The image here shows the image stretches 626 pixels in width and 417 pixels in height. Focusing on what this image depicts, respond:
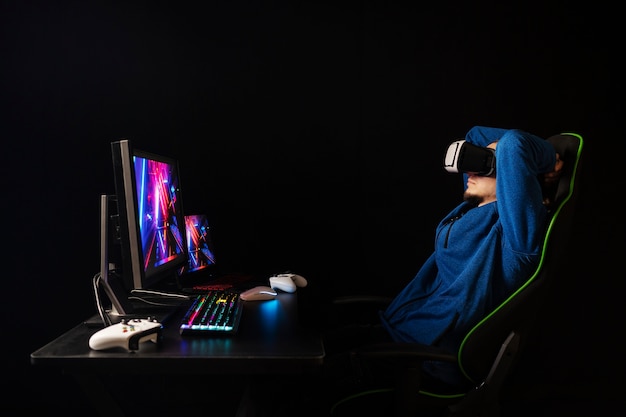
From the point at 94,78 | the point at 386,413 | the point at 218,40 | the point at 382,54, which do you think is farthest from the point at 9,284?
the point at 382,54

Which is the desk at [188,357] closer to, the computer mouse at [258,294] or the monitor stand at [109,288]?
the monitor stand at [109,288]

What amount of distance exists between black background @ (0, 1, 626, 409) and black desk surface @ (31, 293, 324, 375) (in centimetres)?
115

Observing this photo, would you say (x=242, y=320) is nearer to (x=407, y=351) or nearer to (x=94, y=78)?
(x=407, y=351)

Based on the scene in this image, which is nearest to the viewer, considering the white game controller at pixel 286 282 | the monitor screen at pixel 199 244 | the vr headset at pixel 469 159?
the vr headset at pixel 469 159

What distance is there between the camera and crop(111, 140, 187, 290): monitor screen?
120 cm

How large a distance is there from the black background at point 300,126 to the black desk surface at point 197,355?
1146 mm

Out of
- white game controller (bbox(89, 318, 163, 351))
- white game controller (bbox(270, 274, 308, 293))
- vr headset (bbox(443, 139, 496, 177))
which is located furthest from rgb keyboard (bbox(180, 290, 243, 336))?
vr headset (bbox(443, 139, 496, 177))

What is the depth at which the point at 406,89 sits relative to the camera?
2301mm

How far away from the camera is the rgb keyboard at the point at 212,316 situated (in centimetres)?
117

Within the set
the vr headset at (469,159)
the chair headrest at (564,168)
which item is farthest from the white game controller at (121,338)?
the chair headrest at (564,168)

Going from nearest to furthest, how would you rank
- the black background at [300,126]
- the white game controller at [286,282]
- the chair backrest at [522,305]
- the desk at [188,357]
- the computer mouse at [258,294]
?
the desk at [188,357], the chair backrest at [522,305], the computer mouse at [258,294], the white game controller at [286,282], the black background at [300,126]

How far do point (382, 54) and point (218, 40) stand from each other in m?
0.81

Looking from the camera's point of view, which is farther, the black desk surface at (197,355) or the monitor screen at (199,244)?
the monitor screen at (199,244)

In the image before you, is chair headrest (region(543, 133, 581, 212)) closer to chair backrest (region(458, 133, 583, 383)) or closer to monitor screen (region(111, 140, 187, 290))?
chair backrest (region(458, 133, 583, 383))
